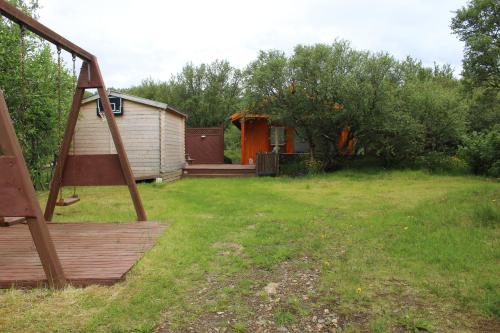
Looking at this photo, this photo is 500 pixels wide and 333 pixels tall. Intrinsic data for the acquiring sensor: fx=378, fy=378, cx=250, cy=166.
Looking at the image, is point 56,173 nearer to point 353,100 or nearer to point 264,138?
point 353,100

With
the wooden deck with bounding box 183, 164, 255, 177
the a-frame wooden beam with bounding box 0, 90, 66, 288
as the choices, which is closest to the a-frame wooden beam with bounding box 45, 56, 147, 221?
the a-frame wooden beam with bounding box 0, 90, 66, 288

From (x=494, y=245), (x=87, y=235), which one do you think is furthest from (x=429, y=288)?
(x=87, y=235)

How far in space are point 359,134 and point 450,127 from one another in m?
3.57

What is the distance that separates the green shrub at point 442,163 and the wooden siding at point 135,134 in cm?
1033

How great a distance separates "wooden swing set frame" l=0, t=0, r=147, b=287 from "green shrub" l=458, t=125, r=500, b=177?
12.2 metres

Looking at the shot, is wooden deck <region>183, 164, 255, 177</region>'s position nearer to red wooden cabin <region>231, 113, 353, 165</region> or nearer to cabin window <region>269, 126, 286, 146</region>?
red wooden cabin <region>231, 113, 353, 165</region>

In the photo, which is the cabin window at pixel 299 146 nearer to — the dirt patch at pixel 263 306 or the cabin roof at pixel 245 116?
the cabin roof at pixel 245 116

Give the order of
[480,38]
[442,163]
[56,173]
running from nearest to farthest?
[56,173] < [480,38] < [442,163]

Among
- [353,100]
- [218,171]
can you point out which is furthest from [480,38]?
[218,171]

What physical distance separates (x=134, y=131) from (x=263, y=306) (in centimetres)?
1127

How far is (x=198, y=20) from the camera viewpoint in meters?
15.2

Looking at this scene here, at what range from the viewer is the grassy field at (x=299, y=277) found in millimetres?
2783

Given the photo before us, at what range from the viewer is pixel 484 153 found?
43.2 ft

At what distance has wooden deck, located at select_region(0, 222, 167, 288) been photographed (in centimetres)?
352
